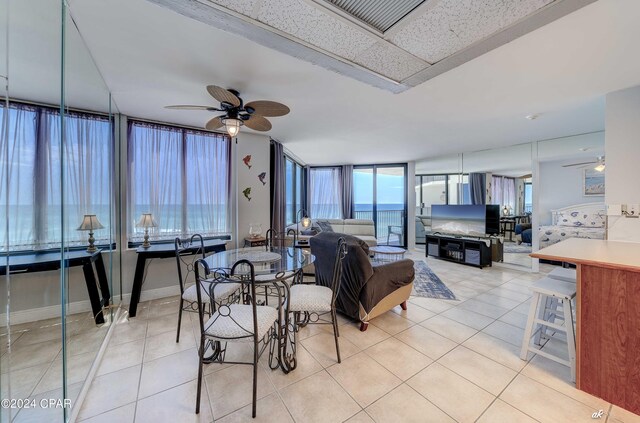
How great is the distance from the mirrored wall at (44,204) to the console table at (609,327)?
10.9 ft

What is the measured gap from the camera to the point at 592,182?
158 inches

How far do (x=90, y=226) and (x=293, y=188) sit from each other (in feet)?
13.6

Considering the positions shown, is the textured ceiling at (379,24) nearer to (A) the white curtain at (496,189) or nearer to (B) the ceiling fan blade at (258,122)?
(B) the ceiling fan blade at (258,122)

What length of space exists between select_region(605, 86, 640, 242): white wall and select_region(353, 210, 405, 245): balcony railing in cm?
430

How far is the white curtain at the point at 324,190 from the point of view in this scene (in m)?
7.16

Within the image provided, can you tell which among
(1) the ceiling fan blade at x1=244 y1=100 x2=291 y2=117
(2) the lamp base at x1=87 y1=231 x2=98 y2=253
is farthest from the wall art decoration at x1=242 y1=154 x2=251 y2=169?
(2) the lamp base at x1=87 y1=231 x2=98 y2=253

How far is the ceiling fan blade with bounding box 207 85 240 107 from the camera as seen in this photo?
1733mm

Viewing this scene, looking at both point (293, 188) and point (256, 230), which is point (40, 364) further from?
point (293, 188)

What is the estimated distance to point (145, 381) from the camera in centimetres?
170

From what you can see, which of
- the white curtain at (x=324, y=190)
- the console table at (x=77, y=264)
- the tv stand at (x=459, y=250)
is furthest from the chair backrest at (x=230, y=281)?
the white curtain at (x=324, y=190)

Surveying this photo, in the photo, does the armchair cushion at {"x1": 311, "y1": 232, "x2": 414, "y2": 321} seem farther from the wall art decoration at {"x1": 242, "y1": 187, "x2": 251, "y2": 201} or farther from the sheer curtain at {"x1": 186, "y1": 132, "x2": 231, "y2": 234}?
the sheer curtain at {"x1": 186, "y1": 132, "x2": 231, "y2": 234}

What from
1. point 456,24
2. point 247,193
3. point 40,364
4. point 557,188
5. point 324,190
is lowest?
point 40,364

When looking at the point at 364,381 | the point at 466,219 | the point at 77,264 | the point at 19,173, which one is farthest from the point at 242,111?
the point at 466,219

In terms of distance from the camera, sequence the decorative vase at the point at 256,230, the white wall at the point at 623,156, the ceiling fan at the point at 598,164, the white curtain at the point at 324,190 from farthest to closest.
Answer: the white curtain at the point at 324,190
the ceiling fan at the point at 598,164
the decorative vase at the point at 256,230
the white wall at the point at 623,156
